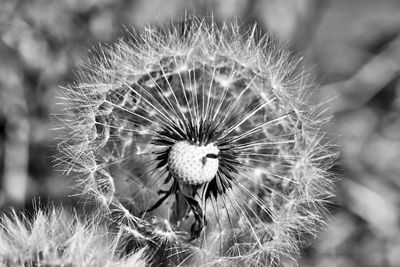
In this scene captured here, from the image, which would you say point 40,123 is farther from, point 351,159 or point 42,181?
point 351,159

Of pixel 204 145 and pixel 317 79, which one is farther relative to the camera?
pixel 317 79

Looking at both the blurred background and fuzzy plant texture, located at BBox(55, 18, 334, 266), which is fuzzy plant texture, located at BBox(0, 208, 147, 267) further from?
the blurred background

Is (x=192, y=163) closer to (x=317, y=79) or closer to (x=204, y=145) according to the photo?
(x=204, y=145)

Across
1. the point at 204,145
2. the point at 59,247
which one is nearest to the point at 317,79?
the point at 204,145

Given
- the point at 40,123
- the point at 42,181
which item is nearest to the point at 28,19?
the point at 40,123

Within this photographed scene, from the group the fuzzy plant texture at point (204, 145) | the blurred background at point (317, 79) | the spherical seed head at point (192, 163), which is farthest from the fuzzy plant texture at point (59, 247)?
the blurred background at point (317, 79)

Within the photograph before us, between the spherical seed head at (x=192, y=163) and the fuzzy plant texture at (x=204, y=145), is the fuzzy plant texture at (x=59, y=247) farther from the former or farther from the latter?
the spherical seed head at (x=192, y=163)
